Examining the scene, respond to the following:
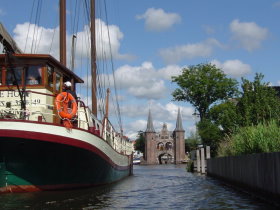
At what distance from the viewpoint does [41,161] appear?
1498 cm

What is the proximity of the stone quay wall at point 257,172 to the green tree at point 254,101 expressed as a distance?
197 inches

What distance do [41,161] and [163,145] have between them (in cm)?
13246

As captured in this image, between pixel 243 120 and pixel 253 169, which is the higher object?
pixel 243 120

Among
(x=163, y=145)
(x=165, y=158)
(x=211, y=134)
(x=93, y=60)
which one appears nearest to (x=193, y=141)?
(x=211, y=134)

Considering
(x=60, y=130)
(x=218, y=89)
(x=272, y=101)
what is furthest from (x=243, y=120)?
(x=218, y=89)

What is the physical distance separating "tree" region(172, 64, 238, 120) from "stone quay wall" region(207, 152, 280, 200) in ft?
107

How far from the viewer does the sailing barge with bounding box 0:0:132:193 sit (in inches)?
559

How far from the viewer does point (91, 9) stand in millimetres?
30844

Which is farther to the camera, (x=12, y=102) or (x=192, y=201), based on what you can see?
(x=12, y=102)

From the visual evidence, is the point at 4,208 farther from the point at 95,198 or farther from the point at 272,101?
the point at 272,101

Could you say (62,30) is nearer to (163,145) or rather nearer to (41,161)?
(41,161)

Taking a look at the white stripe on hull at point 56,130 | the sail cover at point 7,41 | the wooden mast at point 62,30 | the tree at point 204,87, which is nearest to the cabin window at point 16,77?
the sail cover at point 7,41

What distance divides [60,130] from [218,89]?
1556 inches

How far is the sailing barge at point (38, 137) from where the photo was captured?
46.6 ft
